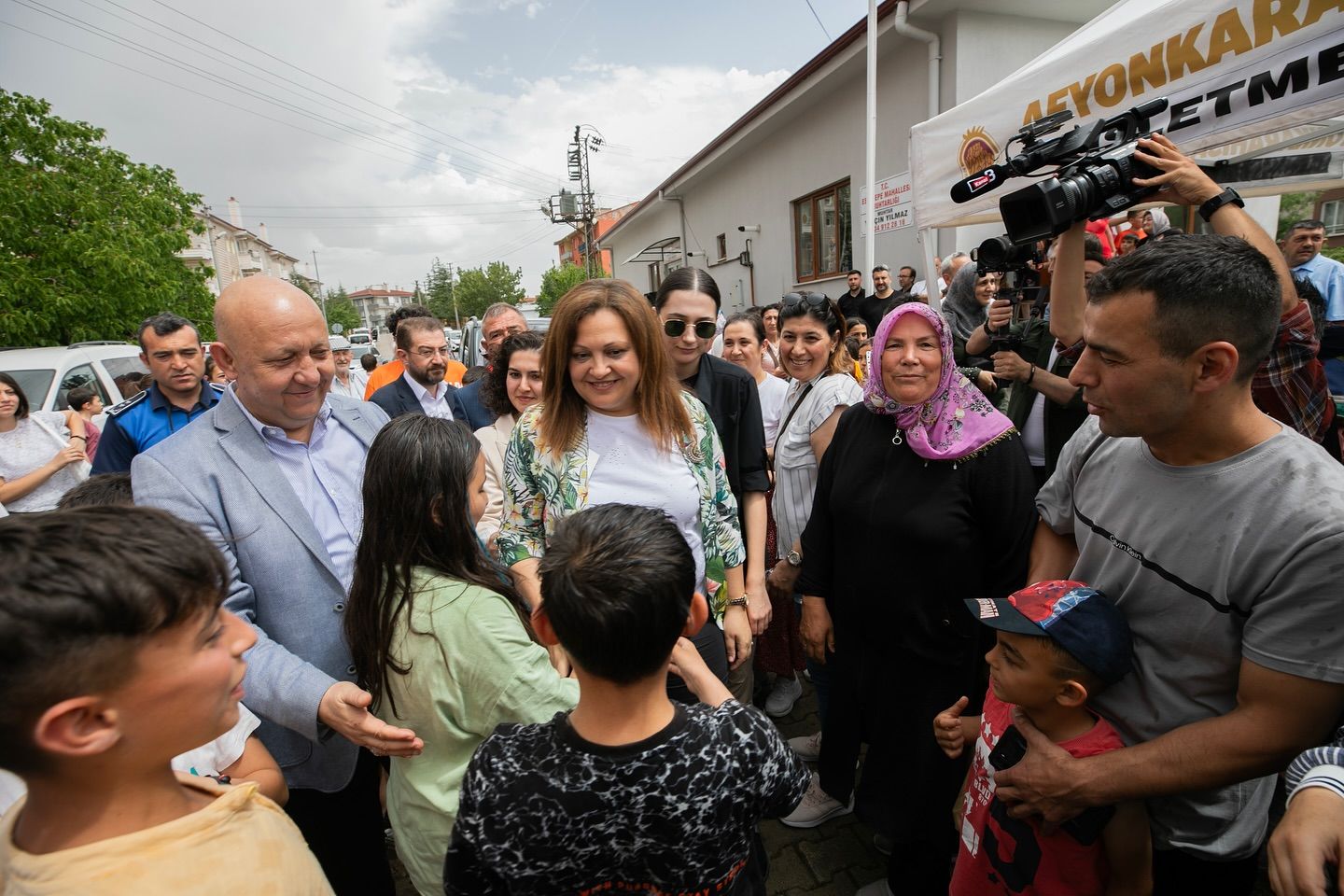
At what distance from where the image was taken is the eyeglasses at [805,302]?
122 inches

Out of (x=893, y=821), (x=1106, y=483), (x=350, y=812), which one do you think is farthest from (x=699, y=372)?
(x=350, y=812)

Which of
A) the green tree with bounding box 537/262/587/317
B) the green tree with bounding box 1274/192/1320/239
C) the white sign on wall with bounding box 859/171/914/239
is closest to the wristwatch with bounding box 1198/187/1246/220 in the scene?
the white sign on wall with bounding box 859/171/914/239

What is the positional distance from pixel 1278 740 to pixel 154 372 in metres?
4.62

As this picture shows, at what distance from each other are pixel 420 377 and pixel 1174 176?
447 cm

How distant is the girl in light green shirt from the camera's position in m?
1.44

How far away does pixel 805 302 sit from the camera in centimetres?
312

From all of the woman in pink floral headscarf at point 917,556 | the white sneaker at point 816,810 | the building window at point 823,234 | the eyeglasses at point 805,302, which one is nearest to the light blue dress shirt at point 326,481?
the woman in pink floral headscarf at point 917,556

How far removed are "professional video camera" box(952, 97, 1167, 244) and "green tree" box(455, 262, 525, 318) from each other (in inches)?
2379

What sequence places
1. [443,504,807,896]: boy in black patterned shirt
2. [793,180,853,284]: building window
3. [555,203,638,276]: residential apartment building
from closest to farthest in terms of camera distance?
[443,504,807,896]: boy in black patterned shirt < [793,180,853,284]: building window < [555,203,638,276]: residential apartment building

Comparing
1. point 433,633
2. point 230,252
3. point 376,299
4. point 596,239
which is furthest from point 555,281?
point 376,299

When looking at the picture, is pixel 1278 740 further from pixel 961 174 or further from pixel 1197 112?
pixel 961 174

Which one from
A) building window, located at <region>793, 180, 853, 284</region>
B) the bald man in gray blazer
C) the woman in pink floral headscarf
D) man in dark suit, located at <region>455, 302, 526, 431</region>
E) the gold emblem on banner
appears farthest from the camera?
building window, located at <region>793, 180, 853, 284</region>

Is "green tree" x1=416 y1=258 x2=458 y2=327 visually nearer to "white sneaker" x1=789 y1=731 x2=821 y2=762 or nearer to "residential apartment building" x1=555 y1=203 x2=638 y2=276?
"residential apartment building" x1=555 y1=203 x2=638 y2=276

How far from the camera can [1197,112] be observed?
266 cm
